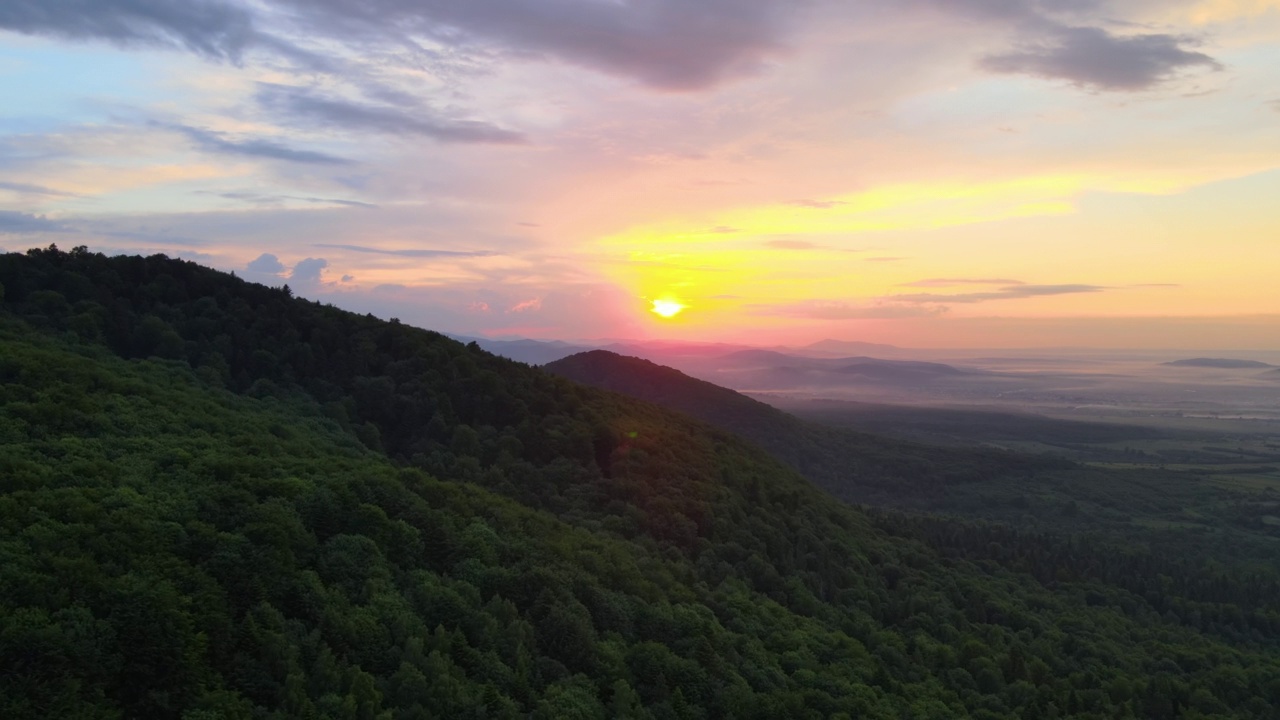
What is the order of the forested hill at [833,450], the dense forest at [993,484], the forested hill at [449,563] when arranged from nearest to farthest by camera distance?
the forested hill at [449,563], the dense forest at [993,484], the forested hill at [833,450]

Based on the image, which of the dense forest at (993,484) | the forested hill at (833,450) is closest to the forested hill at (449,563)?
the dense forest at (993,484)

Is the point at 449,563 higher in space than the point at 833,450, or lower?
higher

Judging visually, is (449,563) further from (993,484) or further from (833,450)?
(993,484)

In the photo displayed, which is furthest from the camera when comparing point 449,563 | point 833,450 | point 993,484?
point 833,450

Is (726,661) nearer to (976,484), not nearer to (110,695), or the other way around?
(110,695)

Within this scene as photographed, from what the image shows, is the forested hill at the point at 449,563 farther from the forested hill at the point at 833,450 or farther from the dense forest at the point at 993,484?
the forested hill at the point at 833,450

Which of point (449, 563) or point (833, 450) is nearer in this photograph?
point (449, 563)

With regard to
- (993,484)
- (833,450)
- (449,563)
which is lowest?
(993,484)

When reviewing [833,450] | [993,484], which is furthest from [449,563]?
[993,484]

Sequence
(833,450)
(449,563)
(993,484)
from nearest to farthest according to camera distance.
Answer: (449,563)
(993,484)
(833,450)
